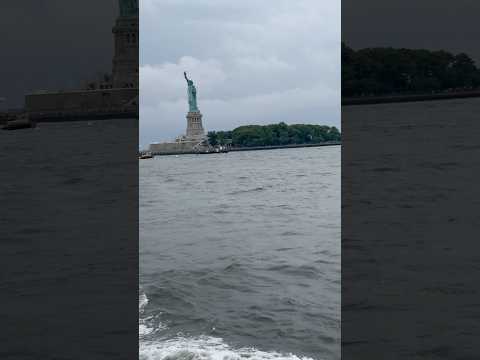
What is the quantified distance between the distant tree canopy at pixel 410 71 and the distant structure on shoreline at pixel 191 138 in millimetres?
30360

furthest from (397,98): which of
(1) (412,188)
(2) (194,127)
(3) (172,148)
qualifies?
(2) (194,127)

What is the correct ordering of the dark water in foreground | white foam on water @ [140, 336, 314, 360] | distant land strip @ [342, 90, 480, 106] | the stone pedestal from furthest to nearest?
the stone pedestal, distant land strip @ [342, 90, 480, 106], the dark water in foreground, white foam on water @ [140, 336, 314, 360]

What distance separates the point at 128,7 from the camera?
11.5 feet

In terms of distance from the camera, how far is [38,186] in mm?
4688

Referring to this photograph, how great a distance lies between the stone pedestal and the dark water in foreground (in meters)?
6.00

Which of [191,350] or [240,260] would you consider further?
[240,260]

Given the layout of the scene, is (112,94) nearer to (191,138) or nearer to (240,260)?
(240,260)

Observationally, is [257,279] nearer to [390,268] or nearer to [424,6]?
[424,6]

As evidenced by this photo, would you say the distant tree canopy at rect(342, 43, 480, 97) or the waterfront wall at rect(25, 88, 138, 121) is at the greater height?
the distant tree canopy at rect(342, 43, 480, 97)

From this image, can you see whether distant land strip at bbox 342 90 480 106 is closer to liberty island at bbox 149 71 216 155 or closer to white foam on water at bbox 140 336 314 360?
white foam on water at bbox 140 336 314 360

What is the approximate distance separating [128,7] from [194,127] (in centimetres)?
4611

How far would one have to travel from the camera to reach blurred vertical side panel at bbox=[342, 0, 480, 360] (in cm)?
459

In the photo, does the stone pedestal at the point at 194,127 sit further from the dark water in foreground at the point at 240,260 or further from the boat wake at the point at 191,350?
the boat wake at the point at 191,350

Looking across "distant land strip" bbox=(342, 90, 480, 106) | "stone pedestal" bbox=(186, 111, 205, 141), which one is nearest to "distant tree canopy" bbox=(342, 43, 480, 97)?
"distant land strip" bbox=(342, 90, 480, 106)
